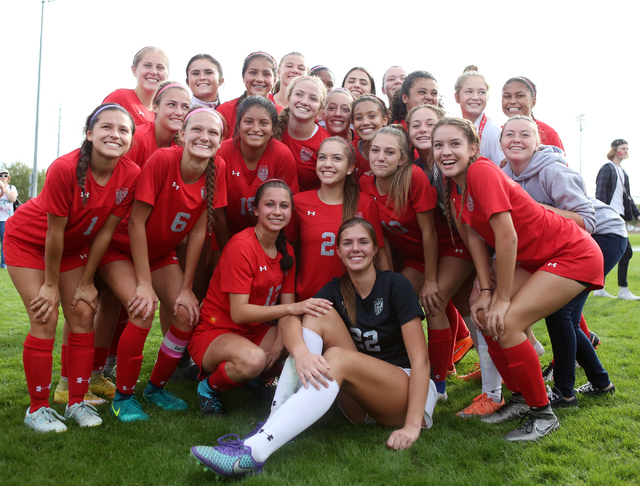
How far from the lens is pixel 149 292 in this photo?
3.60 meters

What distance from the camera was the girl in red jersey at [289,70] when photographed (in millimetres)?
5398

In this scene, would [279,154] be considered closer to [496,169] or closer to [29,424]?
[496,169]

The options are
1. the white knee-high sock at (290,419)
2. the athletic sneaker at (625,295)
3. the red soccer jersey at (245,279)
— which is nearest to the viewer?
the white knee-high sock at (290,419)

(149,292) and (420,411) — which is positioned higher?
(149,292)

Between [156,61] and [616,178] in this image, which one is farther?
[616,178]

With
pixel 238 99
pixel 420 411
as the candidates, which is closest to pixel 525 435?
pixel 420 411

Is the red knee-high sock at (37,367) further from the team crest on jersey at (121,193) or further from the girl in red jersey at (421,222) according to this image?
the girl in red jersey at (421,222)

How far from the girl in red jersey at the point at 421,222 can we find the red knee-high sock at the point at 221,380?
1567 millimetres

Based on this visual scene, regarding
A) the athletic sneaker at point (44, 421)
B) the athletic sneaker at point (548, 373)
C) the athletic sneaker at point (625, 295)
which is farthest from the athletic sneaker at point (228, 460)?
the athletic sneaker at point (625, 295)

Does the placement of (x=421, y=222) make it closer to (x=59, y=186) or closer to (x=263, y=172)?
(x=263, y=172)

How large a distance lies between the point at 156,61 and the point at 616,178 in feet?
23.3

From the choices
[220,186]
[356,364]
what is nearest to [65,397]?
[220,186]

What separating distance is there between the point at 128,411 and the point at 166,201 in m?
1.55

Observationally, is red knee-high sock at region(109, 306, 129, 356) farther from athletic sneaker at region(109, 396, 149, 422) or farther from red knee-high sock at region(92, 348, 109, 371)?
athletic sneaker at region(109, 396, 149, 422)
